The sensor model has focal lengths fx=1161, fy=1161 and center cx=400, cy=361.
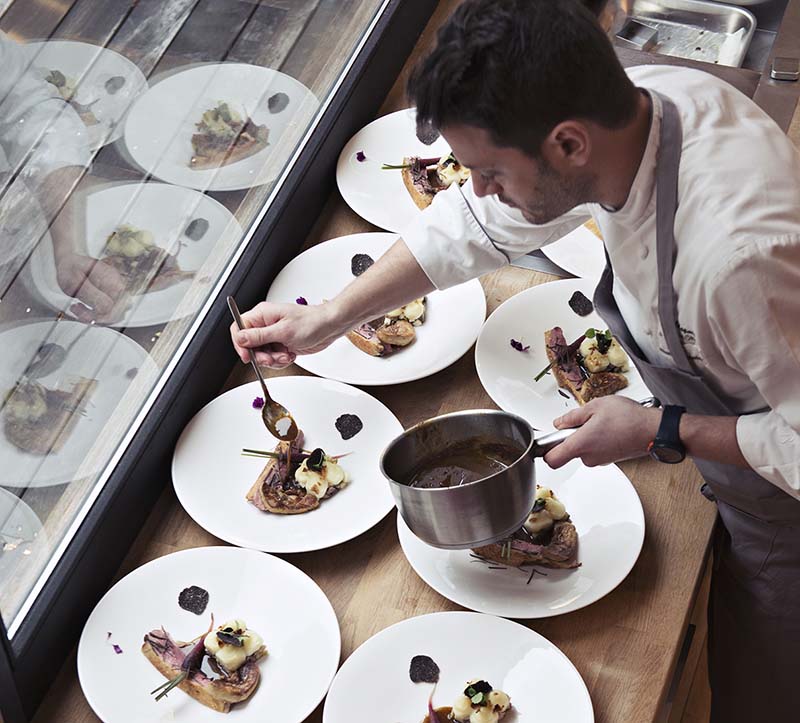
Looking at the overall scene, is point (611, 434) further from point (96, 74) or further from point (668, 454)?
point (96, 74)

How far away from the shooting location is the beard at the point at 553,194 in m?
1.35

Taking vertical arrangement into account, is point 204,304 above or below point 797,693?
above

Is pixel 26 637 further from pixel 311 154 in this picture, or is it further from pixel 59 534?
pixel 311 154

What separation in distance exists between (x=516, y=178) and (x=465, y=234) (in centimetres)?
38

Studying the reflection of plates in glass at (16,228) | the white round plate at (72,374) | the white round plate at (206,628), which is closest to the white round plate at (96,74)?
the reflection of plates in glass at (16,228)

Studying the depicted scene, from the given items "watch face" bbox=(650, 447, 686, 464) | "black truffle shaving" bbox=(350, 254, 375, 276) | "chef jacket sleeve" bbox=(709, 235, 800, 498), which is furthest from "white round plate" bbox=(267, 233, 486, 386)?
"chef jacket sleeve" bbox=(709, 235, 800, 498)

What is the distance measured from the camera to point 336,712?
4.87ft

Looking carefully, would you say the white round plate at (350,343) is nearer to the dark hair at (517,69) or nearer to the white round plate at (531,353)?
the white round plate at (531,353)

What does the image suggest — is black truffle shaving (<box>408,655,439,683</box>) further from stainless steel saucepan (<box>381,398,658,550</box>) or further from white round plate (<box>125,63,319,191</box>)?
white round plate (<box>125,63,319,191</box>)

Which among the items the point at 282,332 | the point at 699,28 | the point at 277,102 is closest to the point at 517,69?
the point at 282,332

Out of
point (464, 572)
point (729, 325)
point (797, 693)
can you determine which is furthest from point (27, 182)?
point (797, 693)

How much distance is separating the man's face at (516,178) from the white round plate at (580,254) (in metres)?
0.65

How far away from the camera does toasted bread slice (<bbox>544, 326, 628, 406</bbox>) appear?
1.87 metres

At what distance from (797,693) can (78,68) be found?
4.91 feet
